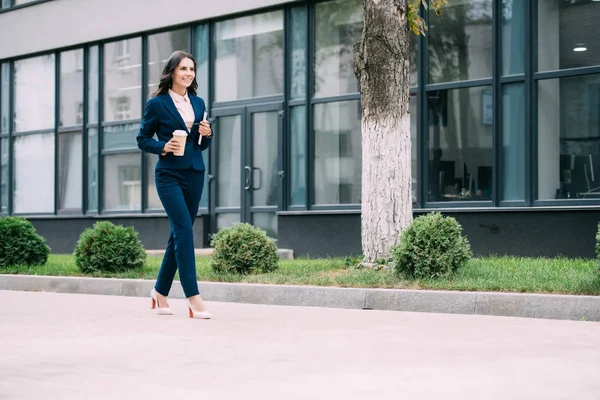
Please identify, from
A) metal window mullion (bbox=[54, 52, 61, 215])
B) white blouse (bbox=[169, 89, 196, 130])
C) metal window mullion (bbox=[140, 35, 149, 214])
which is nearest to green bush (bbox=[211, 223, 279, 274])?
white blouse (bbox=[169, 89, 196, 130])

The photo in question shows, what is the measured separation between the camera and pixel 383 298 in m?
10.4

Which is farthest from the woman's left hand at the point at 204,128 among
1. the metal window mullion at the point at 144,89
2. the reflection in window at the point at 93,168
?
the reflection in window at the point at 93,168

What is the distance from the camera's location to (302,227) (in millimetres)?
18438

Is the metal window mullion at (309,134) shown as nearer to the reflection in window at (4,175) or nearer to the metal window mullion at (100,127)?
the metal window mullion at (100,127)

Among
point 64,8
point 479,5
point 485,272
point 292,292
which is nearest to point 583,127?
point 479,5

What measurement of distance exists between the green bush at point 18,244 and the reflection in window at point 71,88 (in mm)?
7817

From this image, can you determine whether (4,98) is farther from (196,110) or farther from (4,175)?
(196,110)

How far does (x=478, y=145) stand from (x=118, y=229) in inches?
212

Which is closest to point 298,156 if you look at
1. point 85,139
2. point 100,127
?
point 100,127

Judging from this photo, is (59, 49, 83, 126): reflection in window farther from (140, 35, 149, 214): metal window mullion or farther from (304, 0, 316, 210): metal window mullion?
(304, 0, 316, 210): metal window mullion

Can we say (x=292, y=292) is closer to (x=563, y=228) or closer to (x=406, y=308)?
(x=406, y=308)

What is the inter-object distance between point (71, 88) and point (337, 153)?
26.4 feet

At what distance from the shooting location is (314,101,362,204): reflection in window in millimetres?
17875

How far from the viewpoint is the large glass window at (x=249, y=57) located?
19281mm
